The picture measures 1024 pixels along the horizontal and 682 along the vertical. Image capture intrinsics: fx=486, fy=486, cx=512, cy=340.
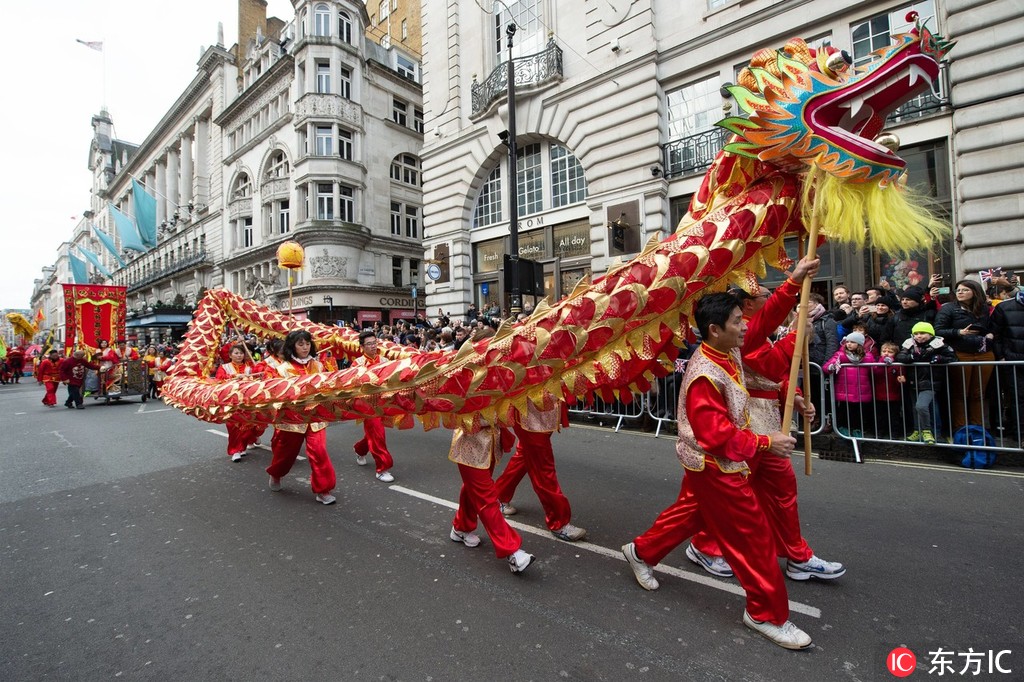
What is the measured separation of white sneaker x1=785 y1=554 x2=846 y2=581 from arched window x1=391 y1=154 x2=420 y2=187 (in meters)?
29.2

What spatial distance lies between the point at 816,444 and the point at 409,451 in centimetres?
506

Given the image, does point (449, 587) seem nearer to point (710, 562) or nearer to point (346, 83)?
point (710, 562)

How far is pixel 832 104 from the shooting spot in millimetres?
2332

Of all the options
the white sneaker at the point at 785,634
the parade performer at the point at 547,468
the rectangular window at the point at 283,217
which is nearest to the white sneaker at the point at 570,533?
the parade performer at the point at 547,468

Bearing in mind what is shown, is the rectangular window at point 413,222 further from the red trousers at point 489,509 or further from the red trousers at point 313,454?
the red trousers at point 489,509

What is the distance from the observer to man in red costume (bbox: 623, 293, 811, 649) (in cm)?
228

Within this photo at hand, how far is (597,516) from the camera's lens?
3906mm

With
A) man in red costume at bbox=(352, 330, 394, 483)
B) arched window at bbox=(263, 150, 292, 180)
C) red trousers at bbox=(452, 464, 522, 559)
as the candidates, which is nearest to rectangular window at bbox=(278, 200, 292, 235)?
arched window at bbox=(263, 150, 292, 180)

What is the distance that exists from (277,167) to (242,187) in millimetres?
4750

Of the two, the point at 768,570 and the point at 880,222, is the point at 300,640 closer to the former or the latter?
the point at 768,570

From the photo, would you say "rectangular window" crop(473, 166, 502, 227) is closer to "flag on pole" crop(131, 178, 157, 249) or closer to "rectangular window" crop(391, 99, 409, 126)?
"rectangular window" crop(391, 99, 409, 126)

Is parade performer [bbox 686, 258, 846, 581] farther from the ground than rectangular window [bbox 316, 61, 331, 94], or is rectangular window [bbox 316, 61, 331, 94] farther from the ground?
rectangular window [bbox 316, 61, 331, 94]

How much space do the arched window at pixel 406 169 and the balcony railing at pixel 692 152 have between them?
66.9ft

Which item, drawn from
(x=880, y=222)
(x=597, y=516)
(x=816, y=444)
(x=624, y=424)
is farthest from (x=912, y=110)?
(x=597, y=516)
